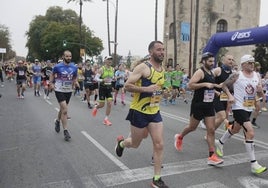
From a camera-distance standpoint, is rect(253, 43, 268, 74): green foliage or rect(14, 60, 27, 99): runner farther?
rect(253, 43, 268, 74): green foliage

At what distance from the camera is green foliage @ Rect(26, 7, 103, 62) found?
245 ft

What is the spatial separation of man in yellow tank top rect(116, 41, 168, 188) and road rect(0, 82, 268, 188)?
64cm

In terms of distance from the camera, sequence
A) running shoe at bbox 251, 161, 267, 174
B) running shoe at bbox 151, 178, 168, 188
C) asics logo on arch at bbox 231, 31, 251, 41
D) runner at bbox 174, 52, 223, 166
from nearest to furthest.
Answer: running shoe at bbox 151, 178, 168, 188, running shoe at bbox 251, 161, 267, 174, runner at bbox 174, 52, 223, 166, asics logo on arch at bbox 231, 31, 251, 41

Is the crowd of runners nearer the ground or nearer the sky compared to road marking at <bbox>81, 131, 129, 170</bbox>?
nearer the sky

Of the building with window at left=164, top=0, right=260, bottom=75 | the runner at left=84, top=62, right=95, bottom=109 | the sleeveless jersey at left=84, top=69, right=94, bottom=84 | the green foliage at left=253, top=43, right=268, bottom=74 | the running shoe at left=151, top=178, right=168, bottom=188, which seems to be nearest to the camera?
the running shoe at left=151, top=178, right=168, bottom=188

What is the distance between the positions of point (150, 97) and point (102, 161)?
1.81m

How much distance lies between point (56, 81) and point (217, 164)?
166 inches

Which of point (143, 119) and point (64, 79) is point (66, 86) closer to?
point (64, 79)

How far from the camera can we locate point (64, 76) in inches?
331

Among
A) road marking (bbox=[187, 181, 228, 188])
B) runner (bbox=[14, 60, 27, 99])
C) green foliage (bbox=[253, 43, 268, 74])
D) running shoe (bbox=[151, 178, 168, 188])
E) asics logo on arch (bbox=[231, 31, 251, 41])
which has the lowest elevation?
road marking (bbox=[187, 181, 228, 188])

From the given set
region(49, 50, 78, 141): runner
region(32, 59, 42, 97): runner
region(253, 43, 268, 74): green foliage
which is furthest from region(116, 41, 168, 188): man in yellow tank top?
region(253, 43, 268, 74): green foliage

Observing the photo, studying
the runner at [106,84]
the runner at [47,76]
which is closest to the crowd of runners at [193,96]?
the runner at [106,84]

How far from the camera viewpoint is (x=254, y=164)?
5652 millimetres

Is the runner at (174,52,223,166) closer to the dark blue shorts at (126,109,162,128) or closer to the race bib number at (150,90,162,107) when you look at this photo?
the race bib number at (150,90,162,107)
